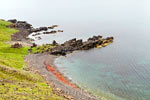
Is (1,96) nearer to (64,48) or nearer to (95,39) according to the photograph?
(64,48)

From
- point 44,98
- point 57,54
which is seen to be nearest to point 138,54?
point 57,54

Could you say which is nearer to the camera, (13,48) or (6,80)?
(6,80)

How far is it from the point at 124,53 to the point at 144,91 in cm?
4464

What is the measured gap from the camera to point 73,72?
230 ft

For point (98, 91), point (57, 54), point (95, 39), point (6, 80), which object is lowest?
point (98, 91)

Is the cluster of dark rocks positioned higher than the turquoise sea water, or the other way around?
the cluster of dark rocks

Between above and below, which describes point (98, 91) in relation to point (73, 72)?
below

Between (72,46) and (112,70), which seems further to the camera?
(72,46)

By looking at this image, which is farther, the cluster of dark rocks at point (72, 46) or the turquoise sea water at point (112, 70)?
the cluster of dark rocks at point (72, 46)

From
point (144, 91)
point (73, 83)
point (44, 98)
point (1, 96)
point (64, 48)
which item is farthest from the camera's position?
point (64, 48)

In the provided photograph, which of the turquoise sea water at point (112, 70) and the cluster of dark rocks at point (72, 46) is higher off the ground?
the cluster of dark rocks at point (72, 46)

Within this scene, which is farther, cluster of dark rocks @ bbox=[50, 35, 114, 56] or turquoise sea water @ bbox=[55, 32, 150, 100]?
cluster of dark rocks @ bbox=[50, 35, 114, 56]

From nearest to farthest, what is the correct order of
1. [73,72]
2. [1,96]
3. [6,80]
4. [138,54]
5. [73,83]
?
[1,96] → [6,80] → [73,83] → [73,72] → [138,54]

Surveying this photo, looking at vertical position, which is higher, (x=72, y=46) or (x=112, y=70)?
(x=72, y=46)
